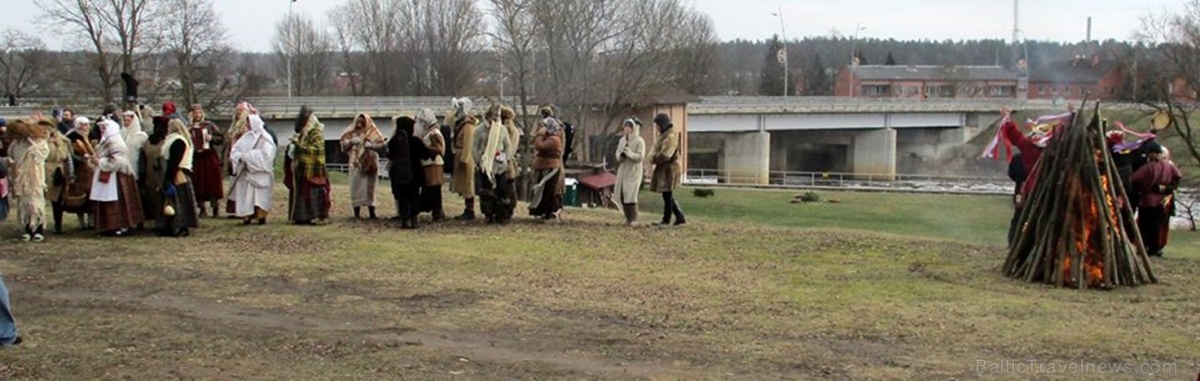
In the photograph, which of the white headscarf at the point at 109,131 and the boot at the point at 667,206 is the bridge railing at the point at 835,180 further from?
the white headscarf at the point at 109,131

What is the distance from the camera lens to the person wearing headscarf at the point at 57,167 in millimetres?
14398

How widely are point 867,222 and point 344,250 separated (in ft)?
61.5

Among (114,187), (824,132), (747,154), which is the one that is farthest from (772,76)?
(114,187)

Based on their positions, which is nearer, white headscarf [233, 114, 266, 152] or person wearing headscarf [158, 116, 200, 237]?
person wearing headscarf [158, 116, 200, 237]

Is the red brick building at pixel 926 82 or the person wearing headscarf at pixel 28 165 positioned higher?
the red brick building at pixel 926 82

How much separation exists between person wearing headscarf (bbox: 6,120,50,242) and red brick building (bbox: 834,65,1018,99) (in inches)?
596

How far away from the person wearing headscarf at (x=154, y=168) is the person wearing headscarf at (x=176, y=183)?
2 centimetres

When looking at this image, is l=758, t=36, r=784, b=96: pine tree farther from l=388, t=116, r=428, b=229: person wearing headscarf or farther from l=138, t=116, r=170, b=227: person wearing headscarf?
l=138, t=116, r=170, b=227: person wearing headscarf

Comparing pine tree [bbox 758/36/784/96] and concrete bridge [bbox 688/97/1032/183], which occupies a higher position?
pine tree [bbox 758/36/784/96]

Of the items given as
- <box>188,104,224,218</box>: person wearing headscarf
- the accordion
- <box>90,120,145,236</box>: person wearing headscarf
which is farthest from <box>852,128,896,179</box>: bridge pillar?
<box>90,120,145,236</box>: person wearing headscarf

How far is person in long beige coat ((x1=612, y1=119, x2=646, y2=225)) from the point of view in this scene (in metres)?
16.0

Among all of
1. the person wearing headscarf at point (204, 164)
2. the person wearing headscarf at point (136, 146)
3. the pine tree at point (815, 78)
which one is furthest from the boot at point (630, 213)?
the pine tree at point (815, 78)

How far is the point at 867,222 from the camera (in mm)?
29719

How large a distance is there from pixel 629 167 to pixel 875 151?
6584 centimetres
